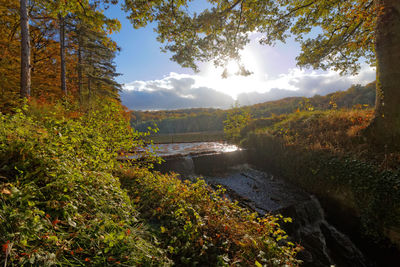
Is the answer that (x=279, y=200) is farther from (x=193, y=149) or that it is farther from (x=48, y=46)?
(x=48, y=46)

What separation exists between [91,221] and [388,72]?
8102mm

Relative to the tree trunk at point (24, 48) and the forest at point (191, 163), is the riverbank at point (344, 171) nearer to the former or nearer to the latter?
the forest at point (191, 163)

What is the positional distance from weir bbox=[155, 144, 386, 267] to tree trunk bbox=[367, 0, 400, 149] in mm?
3091

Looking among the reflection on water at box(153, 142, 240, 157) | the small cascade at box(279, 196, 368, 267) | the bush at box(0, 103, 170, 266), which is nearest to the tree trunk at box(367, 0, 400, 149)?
the small cascade at box(279, 196, 368, 267)

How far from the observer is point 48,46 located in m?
12.6

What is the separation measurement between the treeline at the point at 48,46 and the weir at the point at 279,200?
6532mm

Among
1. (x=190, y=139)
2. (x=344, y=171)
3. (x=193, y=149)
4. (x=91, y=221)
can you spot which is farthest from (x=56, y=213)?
(x=190, y=139)

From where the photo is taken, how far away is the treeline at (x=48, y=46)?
638cm

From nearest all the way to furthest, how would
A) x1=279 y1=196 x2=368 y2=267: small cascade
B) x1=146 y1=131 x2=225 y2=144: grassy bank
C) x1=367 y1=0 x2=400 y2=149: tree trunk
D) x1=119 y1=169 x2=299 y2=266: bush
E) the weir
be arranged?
x1=119 y1=169 x2=299 y2=266: bush → x1=279 y1=196 x2=368 y2=267: small cascade → the weir → x1=367 y1=0 x2=400 y2=149: tree trunk → x1=146 y1=131 x2=225 y2=144: grassy bank

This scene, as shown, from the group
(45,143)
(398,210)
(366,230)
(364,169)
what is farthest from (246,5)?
(366,230)

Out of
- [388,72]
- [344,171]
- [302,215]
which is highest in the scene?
[388,72]

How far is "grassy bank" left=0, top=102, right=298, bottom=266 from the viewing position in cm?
157

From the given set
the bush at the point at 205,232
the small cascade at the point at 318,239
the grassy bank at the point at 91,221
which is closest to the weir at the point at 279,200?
the small cascade at the point at 318,239

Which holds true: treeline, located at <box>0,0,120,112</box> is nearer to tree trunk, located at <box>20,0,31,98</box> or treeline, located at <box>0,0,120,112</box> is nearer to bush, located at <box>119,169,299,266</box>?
tree trunk, located at <box>20,0,31,98</box>
